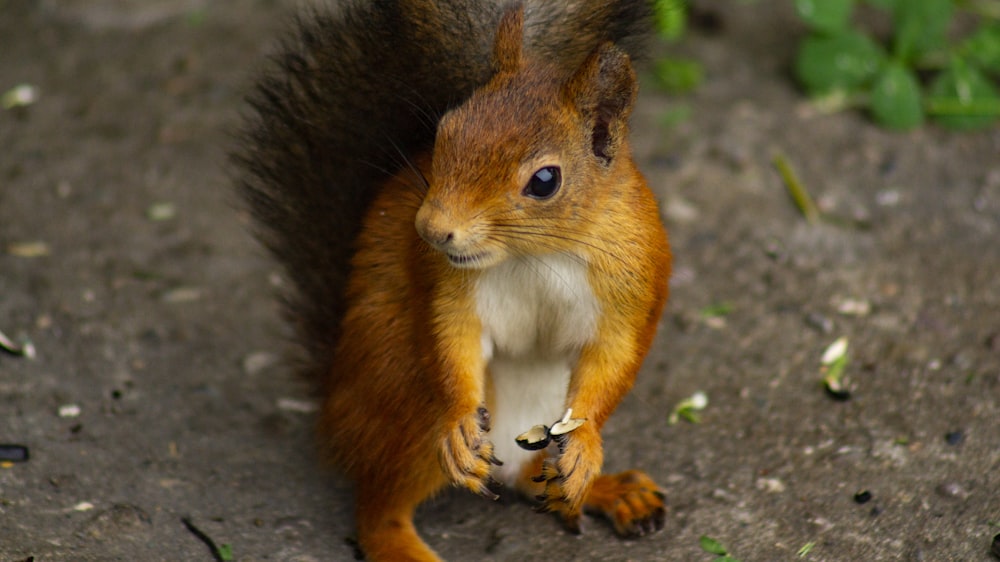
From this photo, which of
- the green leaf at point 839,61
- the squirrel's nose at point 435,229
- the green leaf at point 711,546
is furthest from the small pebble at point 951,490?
the green leaf at point 839,61

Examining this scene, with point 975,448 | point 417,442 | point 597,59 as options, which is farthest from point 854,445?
point 597,59

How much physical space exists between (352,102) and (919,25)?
5.95 ft

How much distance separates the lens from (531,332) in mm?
1742

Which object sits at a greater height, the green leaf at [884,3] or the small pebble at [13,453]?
the small pebble at [13,453]

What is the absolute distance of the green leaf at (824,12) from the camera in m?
3.04

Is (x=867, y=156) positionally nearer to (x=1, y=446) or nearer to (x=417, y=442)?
(x=417, y=442)

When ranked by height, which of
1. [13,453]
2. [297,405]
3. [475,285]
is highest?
[475,285]

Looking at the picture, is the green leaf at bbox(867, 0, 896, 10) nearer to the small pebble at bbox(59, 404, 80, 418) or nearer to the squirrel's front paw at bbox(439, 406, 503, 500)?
the squirrel's front paw at bbox(439, 406, 503, 500)

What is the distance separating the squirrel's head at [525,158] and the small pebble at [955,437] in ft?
2.87

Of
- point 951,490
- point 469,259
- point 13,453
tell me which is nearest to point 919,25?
point 951,490

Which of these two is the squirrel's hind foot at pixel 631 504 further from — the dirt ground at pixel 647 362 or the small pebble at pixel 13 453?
the small pebble at pixel 13 453

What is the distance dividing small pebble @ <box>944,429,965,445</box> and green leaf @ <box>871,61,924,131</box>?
116 centimetres

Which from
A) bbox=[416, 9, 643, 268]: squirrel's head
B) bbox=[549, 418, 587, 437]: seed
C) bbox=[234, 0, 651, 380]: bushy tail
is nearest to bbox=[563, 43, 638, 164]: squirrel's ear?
bbox=[416, 9, 643, 268]: squirrel's head

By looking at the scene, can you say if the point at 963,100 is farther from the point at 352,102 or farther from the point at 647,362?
the point at 352,102
